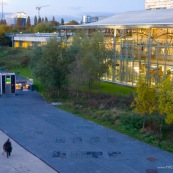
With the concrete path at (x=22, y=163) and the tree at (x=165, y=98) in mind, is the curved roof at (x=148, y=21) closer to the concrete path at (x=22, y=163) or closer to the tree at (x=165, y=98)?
the tree at (x=165, y=98)

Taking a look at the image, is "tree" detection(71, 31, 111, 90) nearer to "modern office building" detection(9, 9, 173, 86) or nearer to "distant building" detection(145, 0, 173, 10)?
"modern office building" detection(9, 9, 173, 86)

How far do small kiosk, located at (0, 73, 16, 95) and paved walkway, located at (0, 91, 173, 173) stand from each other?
27.5 feet

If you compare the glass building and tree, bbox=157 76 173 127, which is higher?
the glass building

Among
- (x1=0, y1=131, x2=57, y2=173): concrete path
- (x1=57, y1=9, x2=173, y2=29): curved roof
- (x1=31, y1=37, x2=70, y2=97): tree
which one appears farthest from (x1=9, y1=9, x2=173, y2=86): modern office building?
(x1=0, y1=131, x2=57, y2=173): concrete path

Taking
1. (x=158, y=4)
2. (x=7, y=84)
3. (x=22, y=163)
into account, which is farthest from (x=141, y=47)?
(x=158, y=4)

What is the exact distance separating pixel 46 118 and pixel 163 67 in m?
15.1

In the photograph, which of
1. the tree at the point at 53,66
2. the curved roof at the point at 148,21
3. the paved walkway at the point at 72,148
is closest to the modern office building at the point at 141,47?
the curved roof at the point at 148,21

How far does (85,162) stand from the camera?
17.2 metres

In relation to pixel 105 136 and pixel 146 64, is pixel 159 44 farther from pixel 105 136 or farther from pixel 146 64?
pixel 105 136

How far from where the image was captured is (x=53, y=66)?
33281mm

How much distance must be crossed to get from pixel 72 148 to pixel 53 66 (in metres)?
14.9

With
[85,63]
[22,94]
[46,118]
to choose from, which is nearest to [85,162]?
[46,118]

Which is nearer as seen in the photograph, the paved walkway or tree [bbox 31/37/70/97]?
the paved walkway

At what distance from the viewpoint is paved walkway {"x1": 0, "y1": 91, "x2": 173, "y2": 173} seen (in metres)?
16.7
